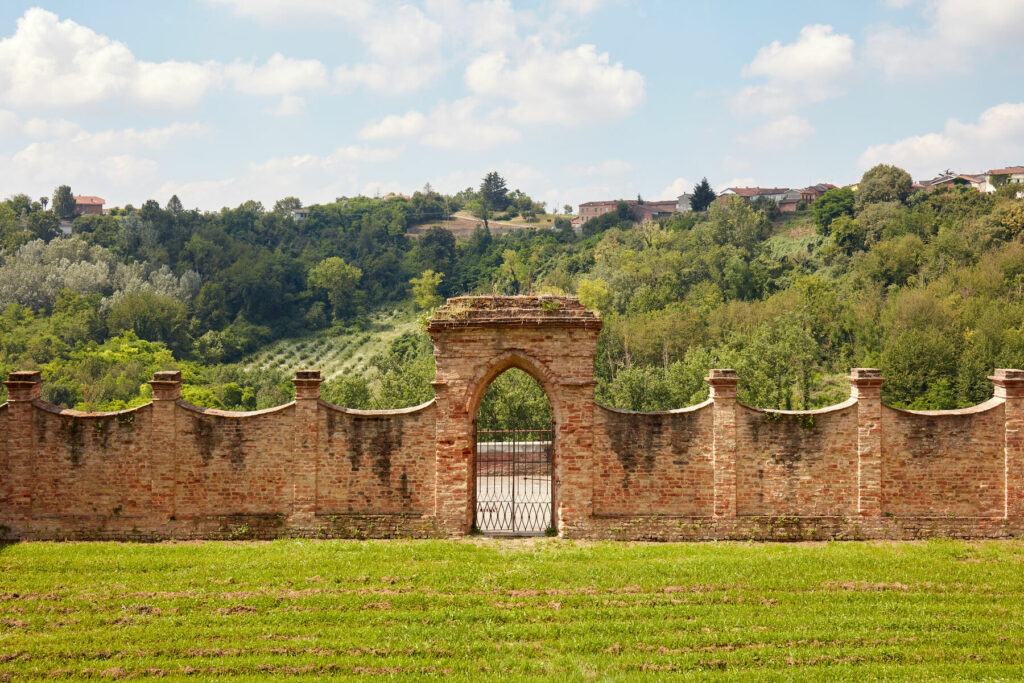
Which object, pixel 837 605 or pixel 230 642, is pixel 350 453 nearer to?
pixel 230 642

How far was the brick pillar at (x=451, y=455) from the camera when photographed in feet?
44.9

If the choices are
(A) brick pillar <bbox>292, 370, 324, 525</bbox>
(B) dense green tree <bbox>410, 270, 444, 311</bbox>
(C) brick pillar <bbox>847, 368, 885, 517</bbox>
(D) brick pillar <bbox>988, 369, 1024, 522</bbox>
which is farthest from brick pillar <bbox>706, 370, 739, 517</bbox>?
(B) dense green tree <bbox>410, 270, 444, 311</bbox>

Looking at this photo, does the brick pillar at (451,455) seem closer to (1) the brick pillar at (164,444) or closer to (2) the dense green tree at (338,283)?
(1) the brick pillar at (164,444)

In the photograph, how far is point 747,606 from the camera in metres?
11.0

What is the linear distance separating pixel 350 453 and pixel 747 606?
7.17 m

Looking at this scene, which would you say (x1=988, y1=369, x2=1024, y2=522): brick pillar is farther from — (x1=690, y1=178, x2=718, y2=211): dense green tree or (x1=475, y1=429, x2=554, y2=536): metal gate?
(x1=690, y1=178, x2=718, y2=211): dense green tree

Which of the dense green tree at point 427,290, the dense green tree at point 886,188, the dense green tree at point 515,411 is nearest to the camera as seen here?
the dense green tree at point 515,411

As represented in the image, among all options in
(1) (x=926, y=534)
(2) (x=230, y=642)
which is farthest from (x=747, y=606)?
(2) (x=230, y=642)

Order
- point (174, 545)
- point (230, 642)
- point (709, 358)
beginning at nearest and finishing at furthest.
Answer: point (230, 642), point (174, 545), point (709, 358)

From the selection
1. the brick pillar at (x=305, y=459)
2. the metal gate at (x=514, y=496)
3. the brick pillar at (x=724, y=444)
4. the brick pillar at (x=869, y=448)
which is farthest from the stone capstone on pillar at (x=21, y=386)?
the brick pillar at (x=869, y=448)

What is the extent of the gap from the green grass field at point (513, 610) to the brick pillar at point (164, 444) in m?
1.02

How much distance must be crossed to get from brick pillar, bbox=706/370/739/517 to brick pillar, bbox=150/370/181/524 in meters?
9.76

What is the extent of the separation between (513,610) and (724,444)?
5.16 meters

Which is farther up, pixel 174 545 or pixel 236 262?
pixel 236 262
